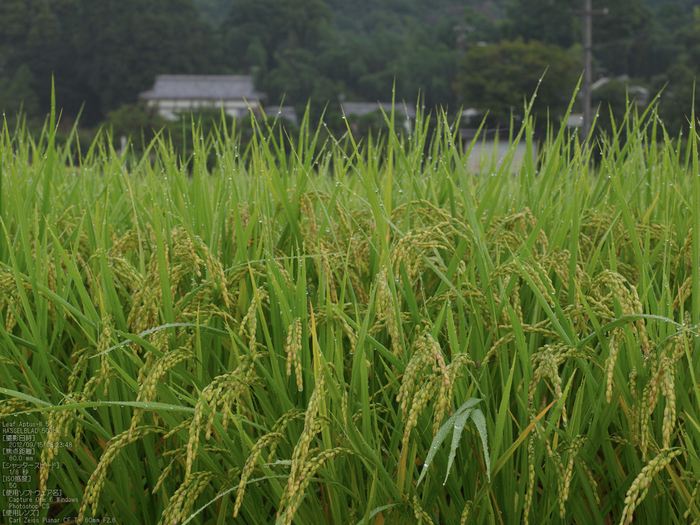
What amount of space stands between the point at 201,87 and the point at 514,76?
30996 millimetres

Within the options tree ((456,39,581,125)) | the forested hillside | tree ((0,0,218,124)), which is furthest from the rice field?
tree ((0,0,218,124))

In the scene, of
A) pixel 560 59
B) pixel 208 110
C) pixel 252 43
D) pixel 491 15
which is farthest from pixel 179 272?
pixel 491 15

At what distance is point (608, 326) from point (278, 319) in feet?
2.12

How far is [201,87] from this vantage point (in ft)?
173

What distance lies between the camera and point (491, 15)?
64875 millimetres

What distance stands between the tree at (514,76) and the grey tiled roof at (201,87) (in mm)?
20340

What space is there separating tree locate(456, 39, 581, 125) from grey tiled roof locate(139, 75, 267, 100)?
66.7ft

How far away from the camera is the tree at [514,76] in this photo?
107 ft

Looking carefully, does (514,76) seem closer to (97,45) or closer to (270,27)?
(270,27)

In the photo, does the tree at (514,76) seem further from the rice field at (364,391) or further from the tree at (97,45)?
the rice field at (364,391)

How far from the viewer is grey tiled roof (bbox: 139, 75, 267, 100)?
164 feet

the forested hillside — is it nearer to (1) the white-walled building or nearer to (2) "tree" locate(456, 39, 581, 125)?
(1) the white-walled building

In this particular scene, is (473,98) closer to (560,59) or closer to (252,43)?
(560,59)

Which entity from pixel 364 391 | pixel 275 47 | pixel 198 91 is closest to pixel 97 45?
pixel 198 91
